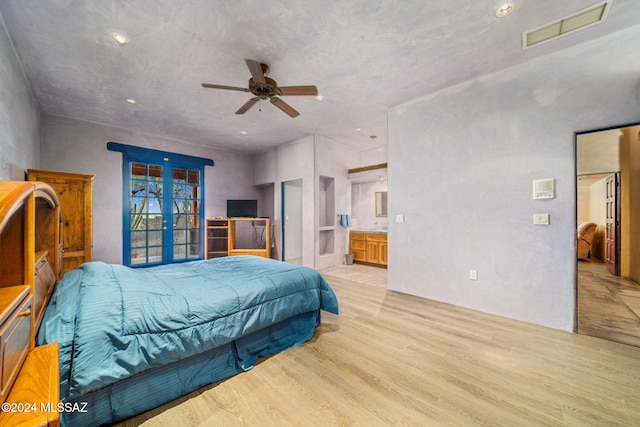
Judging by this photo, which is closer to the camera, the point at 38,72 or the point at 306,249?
the point at 38,72

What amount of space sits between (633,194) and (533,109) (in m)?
1.31

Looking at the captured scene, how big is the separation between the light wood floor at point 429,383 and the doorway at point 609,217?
18.2 inches

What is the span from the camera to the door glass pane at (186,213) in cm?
538

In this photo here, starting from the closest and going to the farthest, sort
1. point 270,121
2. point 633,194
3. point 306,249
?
1. point 633,194
2. point 270,121
3. point 306,249

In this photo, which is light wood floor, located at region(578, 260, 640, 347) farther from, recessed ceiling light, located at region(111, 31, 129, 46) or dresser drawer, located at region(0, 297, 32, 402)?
recessed ceiling light, located at region(111, 31, 129, 46)

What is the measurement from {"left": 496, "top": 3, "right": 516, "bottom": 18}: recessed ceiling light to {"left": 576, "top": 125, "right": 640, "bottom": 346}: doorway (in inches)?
57.4

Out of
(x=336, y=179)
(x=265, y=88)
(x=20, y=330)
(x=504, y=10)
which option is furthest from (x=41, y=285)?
(x=336, y=179)

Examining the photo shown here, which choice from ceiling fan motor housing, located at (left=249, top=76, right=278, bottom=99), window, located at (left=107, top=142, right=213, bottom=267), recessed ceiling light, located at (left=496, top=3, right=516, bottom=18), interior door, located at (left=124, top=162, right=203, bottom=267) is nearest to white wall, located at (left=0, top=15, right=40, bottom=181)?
window, located at (left=107, top=142, right=213, bottom=267)

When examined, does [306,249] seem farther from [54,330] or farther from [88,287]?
[54,330]

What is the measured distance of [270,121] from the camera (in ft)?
14.2

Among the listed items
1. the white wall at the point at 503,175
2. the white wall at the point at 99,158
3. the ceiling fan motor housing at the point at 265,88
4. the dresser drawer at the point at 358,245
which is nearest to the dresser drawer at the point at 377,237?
the dresser drawer at the point at 358,245

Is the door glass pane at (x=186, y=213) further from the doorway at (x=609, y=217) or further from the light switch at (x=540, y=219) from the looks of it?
the doorway at (x=609, y=217)

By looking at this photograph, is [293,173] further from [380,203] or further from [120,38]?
[120,38]

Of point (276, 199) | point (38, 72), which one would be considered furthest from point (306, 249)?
point (38, 72)
